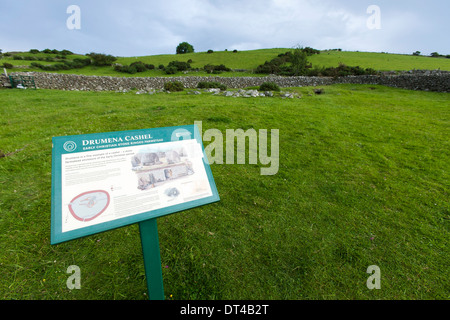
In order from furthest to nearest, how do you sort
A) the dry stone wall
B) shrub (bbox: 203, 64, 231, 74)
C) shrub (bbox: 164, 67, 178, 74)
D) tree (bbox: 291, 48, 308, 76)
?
shrub (bbox: 203, 64, 231, 74) < tree (bbox: 291, 48, 308, 76) < shrub (bbox: 164, 67, 178, 74) < the dry stone wall

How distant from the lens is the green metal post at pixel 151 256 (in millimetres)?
2771

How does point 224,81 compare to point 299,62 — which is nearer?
point 224,81

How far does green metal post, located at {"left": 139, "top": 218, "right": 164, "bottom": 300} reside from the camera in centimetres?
277

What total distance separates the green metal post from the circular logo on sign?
1.41 m

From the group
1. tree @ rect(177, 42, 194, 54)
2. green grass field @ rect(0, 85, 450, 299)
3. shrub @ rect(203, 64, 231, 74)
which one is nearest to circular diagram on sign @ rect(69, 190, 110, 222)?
green grass field @ rect(0, 85, 450, 299)

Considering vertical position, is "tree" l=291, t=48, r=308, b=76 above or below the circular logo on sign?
above

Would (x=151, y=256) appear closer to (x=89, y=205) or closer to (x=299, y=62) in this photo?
(x=89, y=205)

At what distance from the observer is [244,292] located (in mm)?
3340

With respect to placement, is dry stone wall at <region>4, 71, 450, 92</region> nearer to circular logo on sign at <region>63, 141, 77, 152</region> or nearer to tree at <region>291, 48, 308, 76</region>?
tree at <region>291, 48, 308, 76</region>

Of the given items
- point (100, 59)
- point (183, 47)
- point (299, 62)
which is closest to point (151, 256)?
point (299, 62)

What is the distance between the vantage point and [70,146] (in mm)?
2812

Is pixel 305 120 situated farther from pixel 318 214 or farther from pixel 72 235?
pixel 72 235

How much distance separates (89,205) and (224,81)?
30085 millimetres

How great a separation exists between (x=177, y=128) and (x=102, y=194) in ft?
4.90
